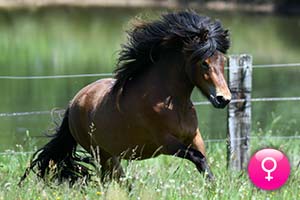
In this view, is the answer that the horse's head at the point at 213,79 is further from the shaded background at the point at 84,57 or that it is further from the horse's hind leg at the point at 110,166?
the horse's hind leg at the point at 110,166

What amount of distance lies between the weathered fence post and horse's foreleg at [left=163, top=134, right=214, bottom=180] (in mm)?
2236

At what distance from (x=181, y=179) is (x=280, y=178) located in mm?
1040

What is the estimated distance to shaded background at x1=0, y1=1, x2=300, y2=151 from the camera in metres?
11.3

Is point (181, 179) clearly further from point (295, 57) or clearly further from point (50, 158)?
point (295, 57)

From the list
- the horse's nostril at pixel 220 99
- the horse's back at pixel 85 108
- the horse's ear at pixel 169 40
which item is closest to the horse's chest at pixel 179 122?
the horse's nostril at pixel 220 99

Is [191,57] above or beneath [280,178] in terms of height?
above

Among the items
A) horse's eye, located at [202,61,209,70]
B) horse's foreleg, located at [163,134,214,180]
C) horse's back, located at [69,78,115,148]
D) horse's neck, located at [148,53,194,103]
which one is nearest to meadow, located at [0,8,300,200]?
horse's foreleg, located at [163,134,214,180]

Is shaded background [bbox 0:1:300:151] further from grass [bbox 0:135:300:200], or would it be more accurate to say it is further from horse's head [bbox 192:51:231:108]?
grass [bbox 0:135:300:200]

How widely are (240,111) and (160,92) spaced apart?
2220mm

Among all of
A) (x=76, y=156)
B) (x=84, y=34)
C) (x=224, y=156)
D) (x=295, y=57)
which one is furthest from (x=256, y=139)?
(x=84, y=34)

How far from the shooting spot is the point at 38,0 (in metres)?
41.2

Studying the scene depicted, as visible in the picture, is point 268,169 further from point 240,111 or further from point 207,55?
point 240,111

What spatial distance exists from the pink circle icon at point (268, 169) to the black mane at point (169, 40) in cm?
117

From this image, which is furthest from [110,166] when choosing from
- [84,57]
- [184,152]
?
[84,57]
